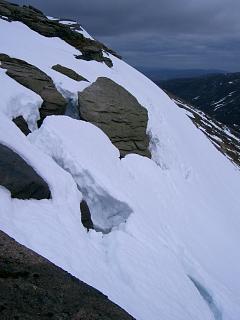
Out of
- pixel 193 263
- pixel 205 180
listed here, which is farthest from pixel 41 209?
pixel 205 180

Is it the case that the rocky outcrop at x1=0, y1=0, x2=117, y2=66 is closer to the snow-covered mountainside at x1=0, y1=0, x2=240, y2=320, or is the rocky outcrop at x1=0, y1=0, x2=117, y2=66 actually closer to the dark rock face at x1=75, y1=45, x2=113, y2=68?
the dark rock face at x1=75, y1=45, x2=113, y2=68

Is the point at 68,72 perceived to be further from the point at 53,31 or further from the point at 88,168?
the point at 53,31

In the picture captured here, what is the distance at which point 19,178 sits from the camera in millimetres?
11602

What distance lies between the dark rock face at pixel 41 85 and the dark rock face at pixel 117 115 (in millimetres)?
1578

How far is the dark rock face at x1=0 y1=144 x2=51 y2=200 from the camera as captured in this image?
1141 centimetres

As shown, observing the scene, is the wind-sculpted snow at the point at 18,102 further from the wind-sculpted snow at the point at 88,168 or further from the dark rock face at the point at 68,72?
the dark rock face at the point at 68,72

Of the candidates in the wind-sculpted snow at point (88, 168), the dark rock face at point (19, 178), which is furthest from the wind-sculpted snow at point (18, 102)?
the dark rock face at point (19, 178)

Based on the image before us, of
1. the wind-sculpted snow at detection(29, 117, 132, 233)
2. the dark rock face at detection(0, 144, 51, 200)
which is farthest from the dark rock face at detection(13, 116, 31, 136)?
the dark rock face at detection(0, 144, 51, 200)

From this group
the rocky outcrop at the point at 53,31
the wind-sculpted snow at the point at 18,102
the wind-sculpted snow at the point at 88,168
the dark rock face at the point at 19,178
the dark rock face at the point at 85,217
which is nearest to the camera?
the dark rock face at the point at 19,178

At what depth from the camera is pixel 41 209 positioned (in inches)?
466

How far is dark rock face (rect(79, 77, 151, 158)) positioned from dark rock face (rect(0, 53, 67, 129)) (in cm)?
158

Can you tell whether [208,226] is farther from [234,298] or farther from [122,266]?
[122,266]

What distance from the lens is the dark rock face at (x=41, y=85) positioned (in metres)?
19.2

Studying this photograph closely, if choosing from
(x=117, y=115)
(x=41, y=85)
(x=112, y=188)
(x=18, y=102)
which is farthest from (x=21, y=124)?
(x=117, y=115)
